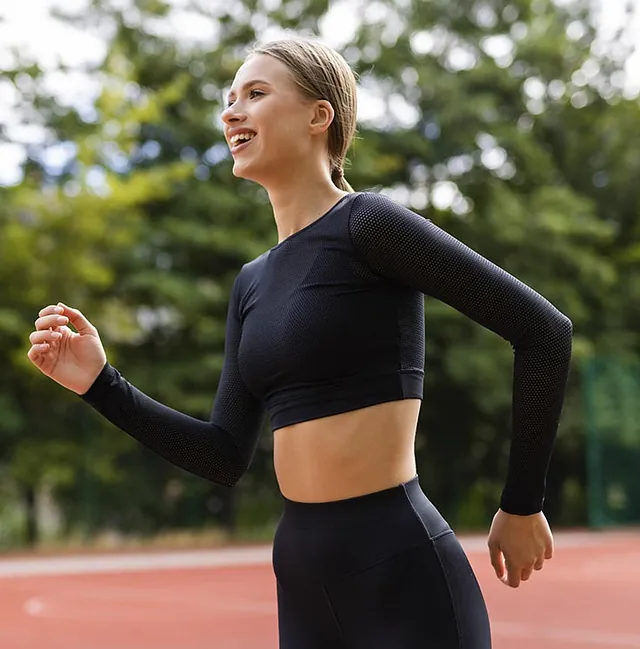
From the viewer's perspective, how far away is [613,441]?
20.6m

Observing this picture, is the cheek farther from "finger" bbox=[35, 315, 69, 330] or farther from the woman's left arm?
"finger" bbox=[35, 315, 69, 330]

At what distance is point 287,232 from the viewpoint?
2.26 meters

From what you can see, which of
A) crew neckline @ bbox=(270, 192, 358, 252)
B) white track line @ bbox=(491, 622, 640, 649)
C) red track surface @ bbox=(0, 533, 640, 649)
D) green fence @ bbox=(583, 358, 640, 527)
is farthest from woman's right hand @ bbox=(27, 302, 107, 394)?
green fence @ bbox=(583, 358, 640, 527)

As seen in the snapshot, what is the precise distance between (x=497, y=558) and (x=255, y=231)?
19.6m

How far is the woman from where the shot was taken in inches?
77.7

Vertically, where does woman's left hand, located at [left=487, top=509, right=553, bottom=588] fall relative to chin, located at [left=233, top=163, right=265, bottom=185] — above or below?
below

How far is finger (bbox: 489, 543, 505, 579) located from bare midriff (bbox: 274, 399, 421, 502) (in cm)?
17

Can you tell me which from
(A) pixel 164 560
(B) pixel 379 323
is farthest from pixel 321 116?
(A) pixel 164 560

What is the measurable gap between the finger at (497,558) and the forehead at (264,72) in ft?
2.80

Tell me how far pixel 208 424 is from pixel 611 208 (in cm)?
2553

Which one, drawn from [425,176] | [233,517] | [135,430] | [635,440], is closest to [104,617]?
[135,430]

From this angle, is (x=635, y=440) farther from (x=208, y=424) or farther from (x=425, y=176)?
(x=208, y=424)

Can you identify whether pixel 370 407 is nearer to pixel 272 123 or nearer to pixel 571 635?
pixel 272 123

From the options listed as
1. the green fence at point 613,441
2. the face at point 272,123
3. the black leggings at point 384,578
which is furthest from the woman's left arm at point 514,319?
the green fence at point 613,441
